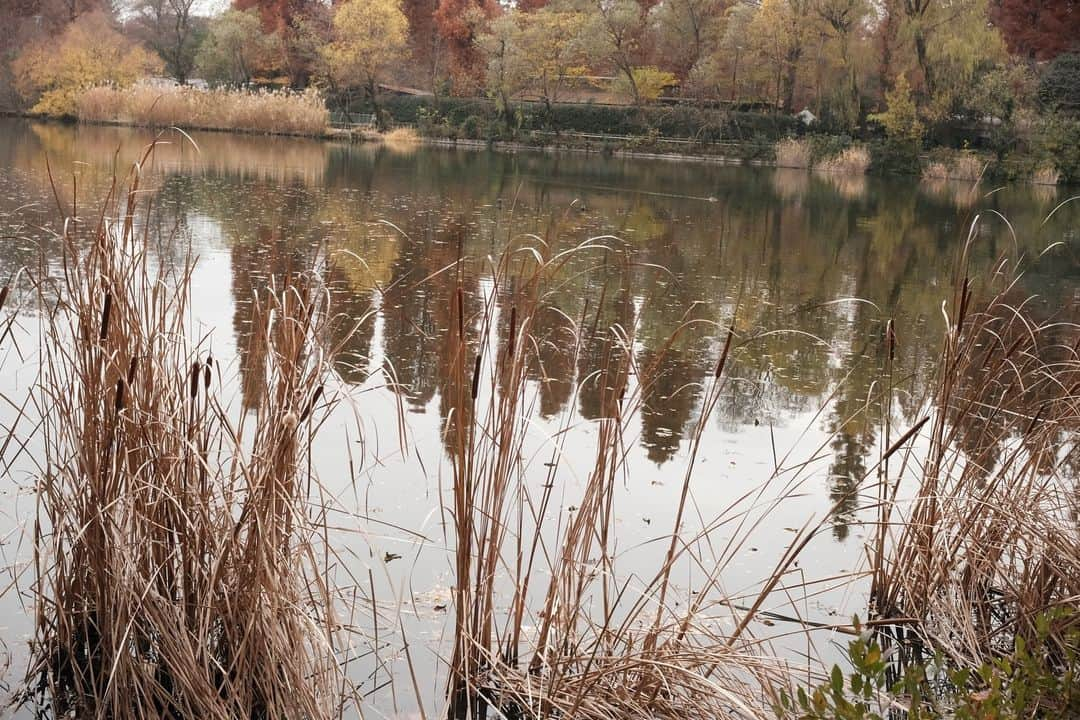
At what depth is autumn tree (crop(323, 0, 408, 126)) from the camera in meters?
32.6

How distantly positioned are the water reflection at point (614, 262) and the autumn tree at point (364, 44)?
12234 millimetres

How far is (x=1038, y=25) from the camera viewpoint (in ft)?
103

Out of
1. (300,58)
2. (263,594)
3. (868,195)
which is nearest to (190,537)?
(263,594)

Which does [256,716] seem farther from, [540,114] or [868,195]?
[540,114]

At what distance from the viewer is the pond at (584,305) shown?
10.1 feet

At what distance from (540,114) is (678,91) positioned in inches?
221

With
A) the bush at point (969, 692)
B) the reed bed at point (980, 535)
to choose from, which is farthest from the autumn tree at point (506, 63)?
the bush at point (969, 692)

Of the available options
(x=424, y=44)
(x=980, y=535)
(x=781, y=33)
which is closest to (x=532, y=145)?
(x=781, y=33)

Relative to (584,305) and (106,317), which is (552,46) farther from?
(106,317)

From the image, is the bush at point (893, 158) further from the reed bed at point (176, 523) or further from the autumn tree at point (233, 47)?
the reed bed at point (176, 523)

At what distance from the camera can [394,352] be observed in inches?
218

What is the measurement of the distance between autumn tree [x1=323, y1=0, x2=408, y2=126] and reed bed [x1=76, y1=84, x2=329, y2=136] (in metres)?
5.20

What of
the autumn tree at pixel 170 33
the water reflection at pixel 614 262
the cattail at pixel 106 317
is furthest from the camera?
the autumn tree at pixel 170 33

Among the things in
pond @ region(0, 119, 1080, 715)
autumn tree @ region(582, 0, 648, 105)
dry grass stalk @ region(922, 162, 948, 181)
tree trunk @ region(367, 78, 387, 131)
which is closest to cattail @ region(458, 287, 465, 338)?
pond @ region(0, 119, 1080, 715)
